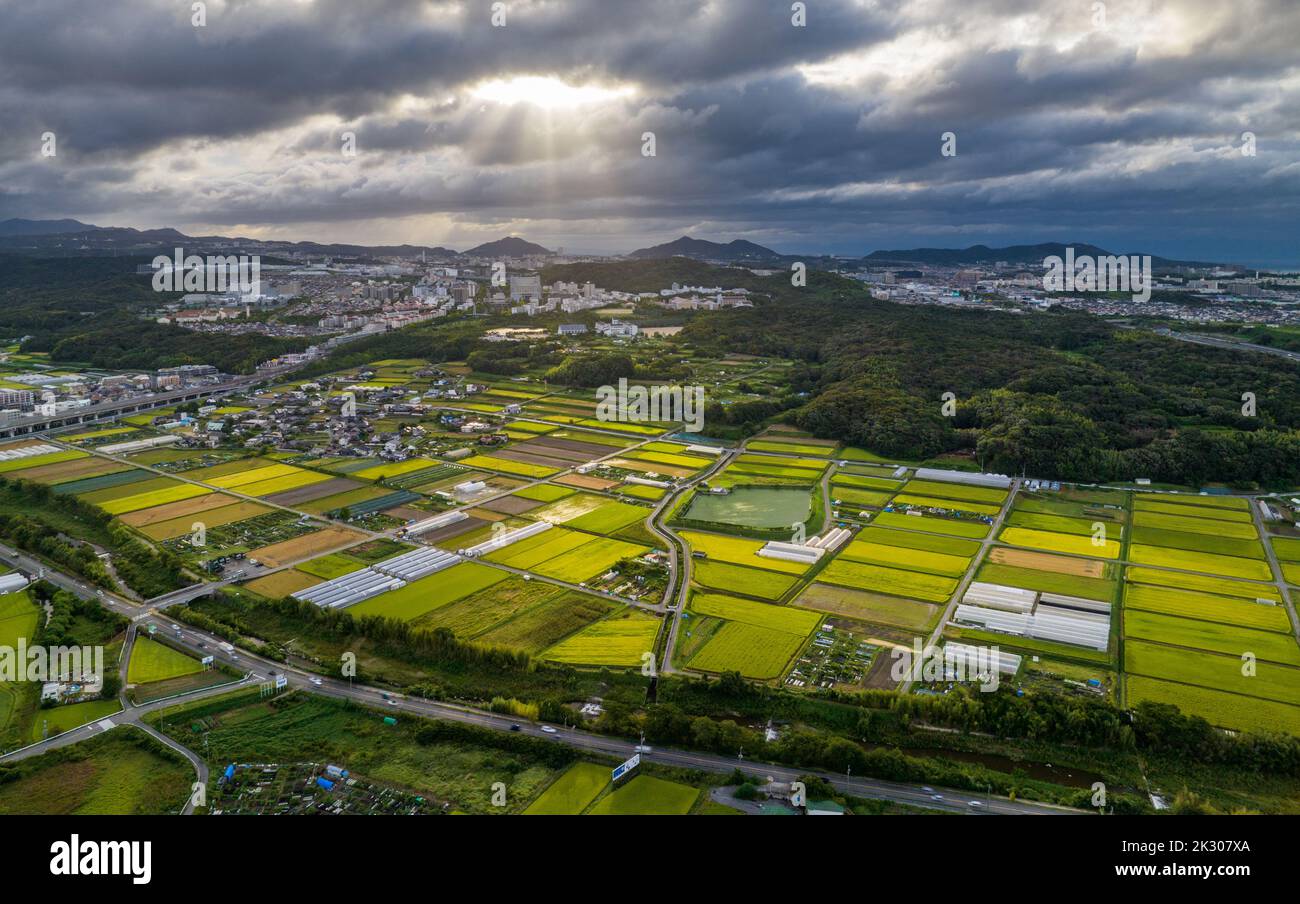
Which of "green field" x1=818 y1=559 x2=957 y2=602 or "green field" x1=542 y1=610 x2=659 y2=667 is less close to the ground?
"green field" x1=818 y1=559 x2=957 y2=602

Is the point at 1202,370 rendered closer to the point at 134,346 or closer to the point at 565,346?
the point at 565,346

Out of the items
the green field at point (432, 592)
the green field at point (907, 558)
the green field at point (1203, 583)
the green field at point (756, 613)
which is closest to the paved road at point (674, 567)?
the green field at point (756, 613)

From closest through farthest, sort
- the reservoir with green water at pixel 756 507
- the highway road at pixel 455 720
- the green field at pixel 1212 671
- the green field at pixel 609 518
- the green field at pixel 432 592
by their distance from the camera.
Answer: the highway road at pixel 455 720 < the green field at pixel 1212 671 < the green field at pixel 432 592 < the green field at pixel 609 518 < the reservoir with green water at pixel 756 507

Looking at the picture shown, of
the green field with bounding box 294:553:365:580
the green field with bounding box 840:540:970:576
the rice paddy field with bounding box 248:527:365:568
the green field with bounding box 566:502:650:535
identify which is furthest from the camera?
the green field with bounding box 566:502:650:535

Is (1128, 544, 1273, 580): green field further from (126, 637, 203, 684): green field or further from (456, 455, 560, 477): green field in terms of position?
(126, 637, 203, 684): green field

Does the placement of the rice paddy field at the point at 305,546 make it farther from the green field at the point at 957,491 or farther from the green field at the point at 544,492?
the green field at the point at 957,491

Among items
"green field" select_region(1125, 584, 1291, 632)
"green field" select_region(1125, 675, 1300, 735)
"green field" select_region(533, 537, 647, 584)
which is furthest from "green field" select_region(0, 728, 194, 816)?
"green field" select_region(1125, 584, 1291, 632)

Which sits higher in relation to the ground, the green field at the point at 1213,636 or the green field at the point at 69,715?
the green field at the point at 1213,636

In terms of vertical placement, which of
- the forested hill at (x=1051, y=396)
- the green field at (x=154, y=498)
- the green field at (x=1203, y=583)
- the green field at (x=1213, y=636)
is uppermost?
the forested hill at (x=1051, y=396)

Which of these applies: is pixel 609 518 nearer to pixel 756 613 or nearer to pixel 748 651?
pixel 756 613
